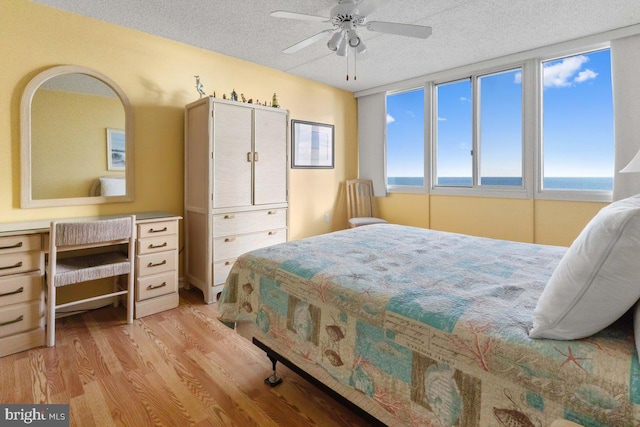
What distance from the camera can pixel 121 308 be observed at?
9.28 ft

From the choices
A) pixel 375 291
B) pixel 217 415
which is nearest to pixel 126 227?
pixel 217 415

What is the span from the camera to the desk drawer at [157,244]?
2.65 meters

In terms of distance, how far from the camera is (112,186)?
2.85 m

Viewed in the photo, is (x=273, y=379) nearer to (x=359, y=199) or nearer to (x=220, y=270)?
(x=220, y=270)

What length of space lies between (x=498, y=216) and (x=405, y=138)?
Answer: 164 cm

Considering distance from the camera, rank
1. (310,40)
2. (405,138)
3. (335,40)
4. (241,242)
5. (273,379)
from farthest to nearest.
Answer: (405,138) → (241,242) → (310,40) → (335,40) → (273,379)

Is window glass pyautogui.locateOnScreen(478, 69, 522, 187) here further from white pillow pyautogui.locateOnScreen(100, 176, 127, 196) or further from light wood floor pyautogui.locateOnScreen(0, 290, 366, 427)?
white pillow pyautogui.locateOnScreen(100, 176, 127, 196)

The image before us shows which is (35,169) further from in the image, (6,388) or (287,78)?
(287,78)

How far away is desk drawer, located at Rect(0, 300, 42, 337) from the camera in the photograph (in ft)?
6.75

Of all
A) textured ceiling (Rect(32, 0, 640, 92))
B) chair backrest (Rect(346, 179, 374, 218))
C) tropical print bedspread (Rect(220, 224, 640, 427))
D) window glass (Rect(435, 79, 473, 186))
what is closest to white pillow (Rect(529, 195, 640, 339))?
tropical print bedspread (Rect(220, 224, 640, 427))

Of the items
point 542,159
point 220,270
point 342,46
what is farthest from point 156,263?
point 542,159

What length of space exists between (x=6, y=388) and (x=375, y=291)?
2043 mm

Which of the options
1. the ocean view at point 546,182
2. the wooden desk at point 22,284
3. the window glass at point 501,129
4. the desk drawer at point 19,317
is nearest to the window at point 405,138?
the ocean view at point 546,182

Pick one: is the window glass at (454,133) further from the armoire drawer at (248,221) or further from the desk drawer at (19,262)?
the desk drawer at (19,262)
